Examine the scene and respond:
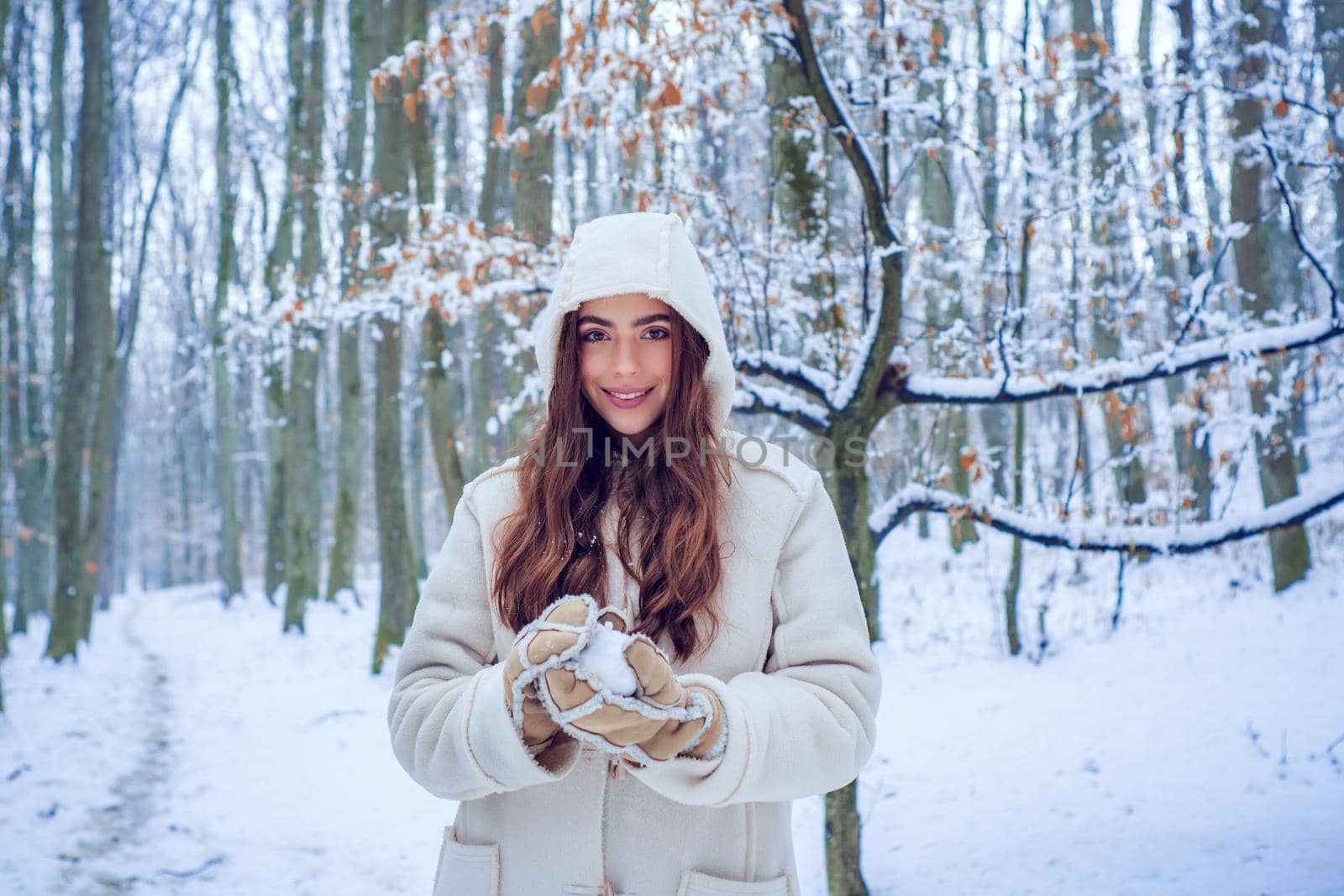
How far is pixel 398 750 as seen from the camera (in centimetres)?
158

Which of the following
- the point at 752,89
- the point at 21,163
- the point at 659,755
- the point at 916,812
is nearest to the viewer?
the point at 659,755

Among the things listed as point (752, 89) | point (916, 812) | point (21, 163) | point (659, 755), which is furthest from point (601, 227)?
point (21, 163)

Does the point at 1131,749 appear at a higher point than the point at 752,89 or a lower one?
lower

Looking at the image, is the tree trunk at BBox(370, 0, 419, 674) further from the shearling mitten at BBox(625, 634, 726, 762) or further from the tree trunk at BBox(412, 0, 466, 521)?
the shearling mitten at BBox(625, 634, 726, 762)

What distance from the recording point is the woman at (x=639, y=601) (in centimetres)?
148

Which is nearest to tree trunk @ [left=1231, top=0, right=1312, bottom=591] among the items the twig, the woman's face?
the woman's face

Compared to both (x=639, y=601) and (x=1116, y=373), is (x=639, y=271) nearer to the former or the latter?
(x=639, y=601)

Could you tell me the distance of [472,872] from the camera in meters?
1.64

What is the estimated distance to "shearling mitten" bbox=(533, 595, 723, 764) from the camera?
1.23 metres

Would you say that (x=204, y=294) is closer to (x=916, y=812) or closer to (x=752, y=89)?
(x=752, y=89)

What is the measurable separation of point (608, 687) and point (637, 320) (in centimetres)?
80

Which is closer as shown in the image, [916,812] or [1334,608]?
[916,812]

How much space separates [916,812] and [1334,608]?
506 cm

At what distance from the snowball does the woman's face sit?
0.64 meters
